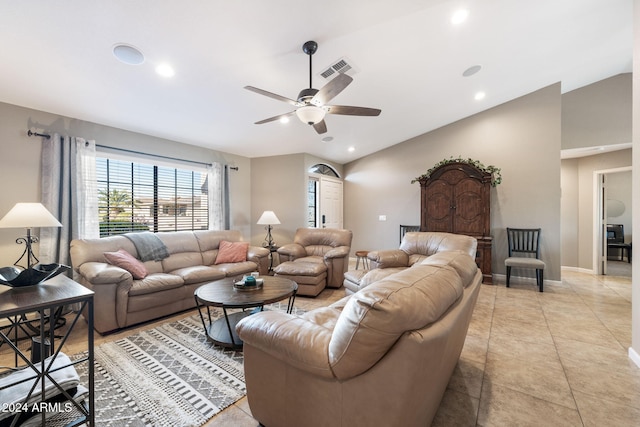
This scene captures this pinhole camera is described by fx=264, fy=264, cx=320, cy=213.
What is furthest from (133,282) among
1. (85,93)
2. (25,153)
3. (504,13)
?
(504,13)

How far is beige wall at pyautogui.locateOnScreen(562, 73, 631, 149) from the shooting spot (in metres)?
4.61

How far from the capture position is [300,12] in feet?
7.52

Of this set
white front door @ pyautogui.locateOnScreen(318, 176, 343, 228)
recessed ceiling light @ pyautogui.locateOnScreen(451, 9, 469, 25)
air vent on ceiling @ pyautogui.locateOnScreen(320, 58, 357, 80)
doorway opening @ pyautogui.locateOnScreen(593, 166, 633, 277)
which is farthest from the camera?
white front door @ pyautogui.locateOnScreen(318, 176, 343, 228)

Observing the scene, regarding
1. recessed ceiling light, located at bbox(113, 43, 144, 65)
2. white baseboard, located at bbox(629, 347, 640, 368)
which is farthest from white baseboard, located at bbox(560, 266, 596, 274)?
recessed ceiling light, located at bbox(113, 43, 144, 65)

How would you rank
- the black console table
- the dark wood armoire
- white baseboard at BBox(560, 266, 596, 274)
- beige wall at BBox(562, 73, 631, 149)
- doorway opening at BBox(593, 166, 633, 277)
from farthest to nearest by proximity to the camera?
white baseboard at BBox(560, 266, 596, 274), doorway opening at BBox(593, 166, 633, 277), the dark wood armoire, beige wall at BBox(562, 73, 631, 149), the black console table

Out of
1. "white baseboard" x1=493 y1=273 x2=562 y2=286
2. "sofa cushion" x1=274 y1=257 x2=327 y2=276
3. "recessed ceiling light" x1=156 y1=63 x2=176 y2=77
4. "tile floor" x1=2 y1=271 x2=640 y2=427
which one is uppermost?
"recessed ceiling light" x1=156 y1=63 x2=176 y2=77

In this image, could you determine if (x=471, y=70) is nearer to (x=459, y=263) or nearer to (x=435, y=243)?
(x=435, y=243)

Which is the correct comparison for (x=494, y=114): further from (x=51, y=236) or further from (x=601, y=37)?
(x=51, y=236)

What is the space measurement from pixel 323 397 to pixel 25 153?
165 inches

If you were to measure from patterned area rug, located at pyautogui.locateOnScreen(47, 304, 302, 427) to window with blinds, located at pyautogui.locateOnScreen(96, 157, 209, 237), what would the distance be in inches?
81.6

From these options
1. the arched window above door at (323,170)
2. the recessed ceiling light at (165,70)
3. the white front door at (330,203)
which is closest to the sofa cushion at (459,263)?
the recessed ceiling light at (165,70)

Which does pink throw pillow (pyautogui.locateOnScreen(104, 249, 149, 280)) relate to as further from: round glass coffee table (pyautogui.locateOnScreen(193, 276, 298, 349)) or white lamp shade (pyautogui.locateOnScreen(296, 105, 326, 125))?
white lamp shade (pyautogui.locateOnScreen(296, 105, 326, 125))

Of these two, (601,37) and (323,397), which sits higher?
(601,37)

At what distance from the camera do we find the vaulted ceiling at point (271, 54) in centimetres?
223
